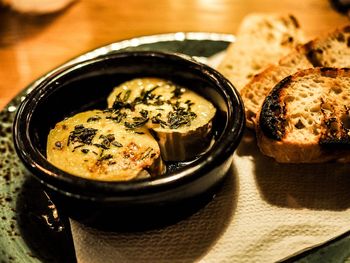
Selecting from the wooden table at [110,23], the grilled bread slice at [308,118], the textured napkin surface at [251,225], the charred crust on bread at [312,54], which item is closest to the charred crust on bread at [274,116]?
the grilled bread slice at [308,118]

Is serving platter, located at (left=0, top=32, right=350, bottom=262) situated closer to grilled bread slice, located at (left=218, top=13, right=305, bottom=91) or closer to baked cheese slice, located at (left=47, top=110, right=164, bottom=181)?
baked cheese slice, located at (left=47, top=110, right=164, bottom=181)

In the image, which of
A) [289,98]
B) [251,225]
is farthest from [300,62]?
[251,225]

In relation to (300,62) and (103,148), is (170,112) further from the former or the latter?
(300,62)

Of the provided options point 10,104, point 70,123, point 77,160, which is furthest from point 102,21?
point 77,160

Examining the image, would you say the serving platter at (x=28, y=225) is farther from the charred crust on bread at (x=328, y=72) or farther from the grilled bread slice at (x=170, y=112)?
the charred crust on bread at (x=328, y=72)

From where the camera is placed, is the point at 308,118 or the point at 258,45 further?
the point at 258,45
